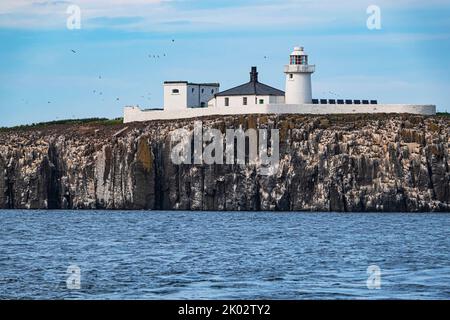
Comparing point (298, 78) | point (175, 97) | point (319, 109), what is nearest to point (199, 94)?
point (175, 97)

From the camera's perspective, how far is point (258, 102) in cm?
11869

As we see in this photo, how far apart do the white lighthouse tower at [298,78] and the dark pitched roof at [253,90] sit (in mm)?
2313

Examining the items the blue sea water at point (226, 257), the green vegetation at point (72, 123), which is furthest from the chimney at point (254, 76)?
the blue sea water at point (226, 257)

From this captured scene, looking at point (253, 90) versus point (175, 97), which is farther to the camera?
point (175, 97)

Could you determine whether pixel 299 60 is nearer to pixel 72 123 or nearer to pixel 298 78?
pixel 298 78

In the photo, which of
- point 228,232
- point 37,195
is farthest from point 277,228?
point 37,195

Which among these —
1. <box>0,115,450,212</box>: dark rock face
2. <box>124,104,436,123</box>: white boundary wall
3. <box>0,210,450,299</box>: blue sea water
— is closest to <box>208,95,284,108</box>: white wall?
<box>124,104,436,123</box>: white boundary wall

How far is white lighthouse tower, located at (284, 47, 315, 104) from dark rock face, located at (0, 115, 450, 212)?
6.63 m

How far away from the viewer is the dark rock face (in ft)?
341

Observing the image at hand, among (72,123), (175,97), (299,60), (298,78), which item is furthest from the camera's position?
(72,123)

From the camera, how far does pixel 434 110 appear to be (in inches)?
4535

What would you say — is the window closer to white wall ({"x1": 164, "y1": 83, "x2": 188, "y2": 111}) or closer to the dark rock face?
the dark rock face

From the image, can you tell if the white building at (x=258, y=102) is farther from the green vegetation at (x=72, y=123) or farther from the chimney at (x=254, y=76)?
the green vegetation at (x=72, y=123)

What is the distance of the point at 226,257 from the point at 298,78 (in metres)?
63.4
